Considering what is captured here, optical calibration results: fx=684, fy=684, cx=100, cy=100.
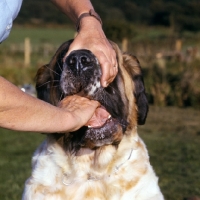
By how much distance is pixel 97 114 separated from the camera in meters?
3.85

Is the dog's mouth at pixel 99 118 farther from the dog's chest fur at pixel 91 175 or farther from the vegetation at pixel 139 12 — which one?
the vegetation at pixel 139 12

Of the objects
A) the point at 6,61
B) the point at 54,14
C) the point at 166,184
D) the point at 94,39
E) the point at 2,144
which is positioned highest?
the point at 94,39

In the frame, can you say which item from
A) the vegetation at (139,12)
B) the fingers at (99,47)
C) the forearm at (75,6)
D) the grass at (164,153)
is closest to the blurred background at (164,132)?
the grass at (164,153)

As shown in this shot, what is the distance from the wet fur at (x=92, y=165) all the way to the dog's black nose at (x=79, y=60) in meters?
0.27

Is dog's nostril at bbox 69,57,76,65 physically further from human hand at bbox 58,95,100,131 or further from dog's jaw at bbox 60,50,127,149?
human hand at bbox 58,95,100,131

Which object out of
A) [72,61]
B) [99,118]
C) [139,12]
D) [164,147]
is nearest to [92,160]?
[99,118]

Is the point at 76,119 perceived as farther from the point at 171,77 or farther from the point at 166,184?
the point at 171,77

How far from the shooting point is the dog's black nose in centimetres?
348

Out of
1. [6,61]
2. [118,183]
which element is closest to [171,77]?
[6,61]

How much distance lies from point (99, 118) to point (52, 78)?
1.34ft

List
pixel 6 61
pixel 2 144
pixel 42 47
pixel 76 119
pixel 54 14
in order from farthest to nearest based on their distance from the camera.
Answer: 1. pixel 54 14
2. pixel 42 47
3. pixel 6 61
4. pixel 2 144
5. pixel 76 119

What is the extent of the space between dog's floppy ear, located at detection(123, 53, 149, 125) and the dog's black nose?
2.23 feet

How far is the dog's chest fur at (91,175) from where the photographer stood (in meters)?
3.90

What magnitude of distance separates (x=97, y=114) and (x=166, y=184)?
3969mm
